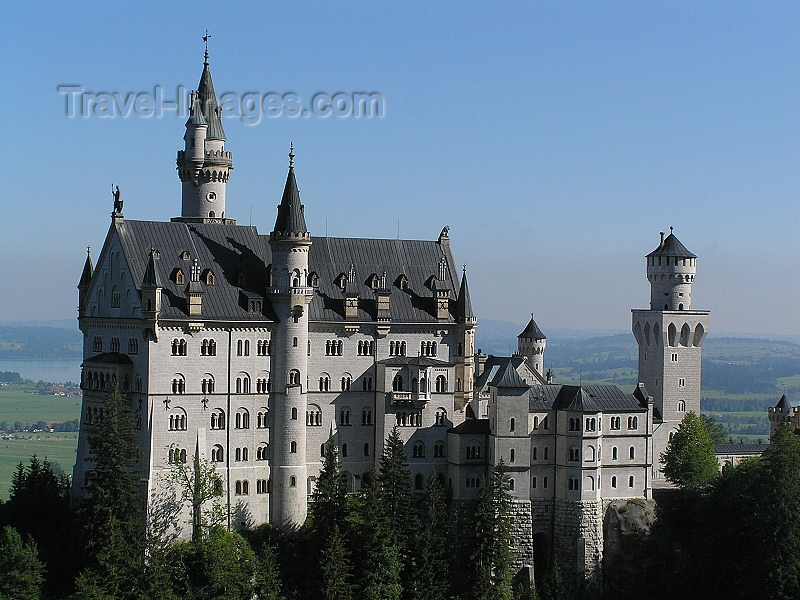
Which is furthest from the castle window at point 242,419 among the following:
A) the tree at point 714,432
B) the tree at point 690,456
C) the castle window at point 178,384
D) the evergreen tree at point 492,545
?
the tree at point 714,432

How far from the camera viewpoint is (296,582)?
97.8m

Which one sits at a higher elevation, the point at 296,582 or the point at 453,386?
the point at 453,386

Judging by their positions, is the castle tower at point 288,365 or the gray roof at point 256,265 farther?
the castle tower at point 288,365

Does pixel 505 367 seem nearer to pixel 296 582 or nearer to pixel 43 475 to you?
pixel 296 582

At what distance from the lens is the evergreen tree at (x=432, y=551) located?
97125 millimetres

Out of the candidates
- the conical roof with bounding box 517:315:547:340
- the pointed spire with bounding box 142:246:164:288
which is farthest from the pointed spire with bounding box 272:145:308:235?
the conical roof with bounding box 517:315:547:340

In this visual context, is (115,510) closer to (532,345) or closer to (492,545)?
(492,545)

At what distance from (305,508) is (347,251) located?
2108 cm

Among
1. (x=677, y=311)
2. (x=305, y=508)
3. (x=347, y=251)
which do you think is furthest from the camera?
(x=677, y=311)

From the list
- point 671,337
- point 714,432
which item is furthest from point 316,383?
point 714,432

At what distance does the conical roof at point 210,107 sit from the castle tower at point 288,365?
52.3 ft

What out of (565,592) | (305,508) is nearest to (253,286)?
(305,508)

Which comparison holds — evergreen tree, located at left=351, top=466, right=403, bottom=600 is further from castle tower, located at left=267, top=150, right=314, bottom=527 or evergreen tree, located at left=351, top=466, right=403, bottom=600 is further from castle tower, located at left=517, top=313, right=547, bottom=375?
castle tower, located at left=517, top=313, right=547, bottom=375

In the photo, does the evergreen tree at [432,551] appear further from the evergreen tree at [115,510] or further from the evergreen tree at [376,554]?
the evergreen tree at [115,510]
